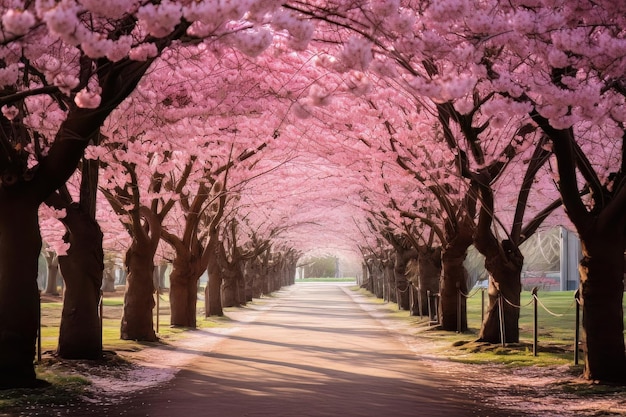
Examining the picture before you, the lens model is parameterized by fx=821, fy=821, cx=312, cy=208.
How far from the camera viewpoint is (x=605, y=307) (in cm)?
1209

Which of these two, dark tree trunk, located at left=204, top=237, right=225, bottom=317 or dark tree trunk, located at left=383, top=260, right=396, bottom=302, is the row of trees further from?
dark tree trunk, located at left=383, top=260, right=396, bottom=302

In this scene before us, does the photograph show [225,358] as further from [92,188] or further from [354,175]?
[354,175]

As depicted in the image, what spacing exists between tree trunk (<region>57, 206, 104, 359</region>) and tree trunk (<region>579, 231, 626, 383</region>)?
8459 millimetres

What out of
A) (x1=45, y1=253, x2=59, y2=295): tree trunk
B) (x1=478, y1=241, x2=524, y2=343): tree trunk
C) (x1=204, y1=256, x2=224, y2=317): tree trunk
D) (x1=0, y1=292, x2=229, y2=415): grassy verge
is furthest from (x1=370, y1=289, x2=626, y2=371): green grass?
(x1=45, y1=253, x2=59, y2=295): tree trunk

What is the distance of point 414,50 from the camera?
946cm

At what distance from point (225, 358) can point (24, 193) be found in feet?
21.0

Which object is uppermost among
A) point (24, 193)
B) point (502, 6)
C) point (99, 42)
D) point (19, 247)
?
point (502, 6)

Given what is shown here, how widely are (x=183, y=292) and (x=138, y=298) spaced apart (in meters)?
5.54

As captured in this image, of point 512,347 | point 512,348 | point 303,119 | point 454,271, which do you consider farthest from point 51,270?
point 303,119

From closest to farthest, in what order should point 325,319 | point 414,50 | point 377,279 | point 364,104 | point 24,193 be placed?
point 414,50 → point 24,193 → point 364,104 → point 325,319 → point 377,279

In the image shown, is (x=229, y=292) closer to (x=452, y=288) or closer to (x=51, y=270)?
(x=51, y=270)

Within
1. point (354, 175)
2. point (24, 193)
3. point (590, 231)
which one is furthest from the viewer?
point (354, 175)

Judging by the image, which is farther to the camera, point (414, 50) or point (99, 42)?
point (414, 50)

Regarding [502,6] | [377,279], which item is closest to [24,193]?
[502,6]
